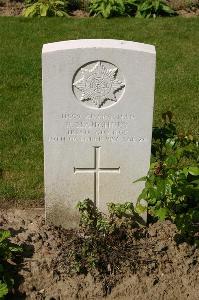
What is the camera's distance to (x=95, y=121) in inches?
189

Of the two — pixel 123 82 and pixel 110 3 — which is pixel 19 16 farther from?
pixel 123 82

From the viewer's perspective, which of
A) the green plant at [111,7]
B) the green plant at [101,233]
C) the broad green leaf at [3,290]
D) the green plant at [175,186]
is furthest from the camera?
the green plant at [111,7]

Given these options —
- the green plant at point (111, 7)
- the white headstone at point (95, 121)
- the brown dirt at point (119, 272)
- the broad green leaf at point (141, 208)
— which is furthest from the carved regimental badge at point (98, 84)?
the green plant at point (111, 7)

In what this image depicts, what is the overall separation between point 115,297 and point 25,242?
0.90 meters

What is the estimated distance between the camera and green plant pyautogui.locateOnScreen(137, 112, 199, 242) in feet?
14.7

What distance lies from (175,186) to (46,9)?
7007 millimetres

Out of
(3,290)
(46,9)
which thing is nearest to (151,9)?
(46,9)

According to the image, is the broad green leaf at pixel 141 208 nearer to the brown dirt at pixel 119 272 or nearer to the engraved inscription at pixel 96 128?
the brown dirt at pixel 119 272

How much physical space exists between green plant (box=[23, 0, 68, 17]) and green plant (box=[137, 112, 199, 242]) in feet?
20.6

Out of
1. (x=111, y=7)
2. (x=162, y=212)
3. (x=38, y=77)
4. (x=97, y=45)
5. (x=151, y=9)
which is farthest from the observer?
(x=151, y=9)

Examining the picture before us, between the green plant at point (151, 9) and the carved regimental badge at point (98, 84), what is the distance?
256 inches

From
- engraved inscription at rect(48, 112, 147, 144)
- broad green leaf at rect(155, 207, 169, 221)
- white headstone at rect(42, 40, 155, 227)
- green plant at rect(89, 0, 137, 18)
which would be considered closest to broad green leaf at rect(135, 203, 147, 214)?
broad green leaf at rect(155, 207, 169, 221)

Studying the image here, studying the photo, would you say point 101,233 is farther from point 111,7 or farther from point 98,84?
point 111,7

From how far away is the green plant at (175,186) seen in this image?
449 cm
